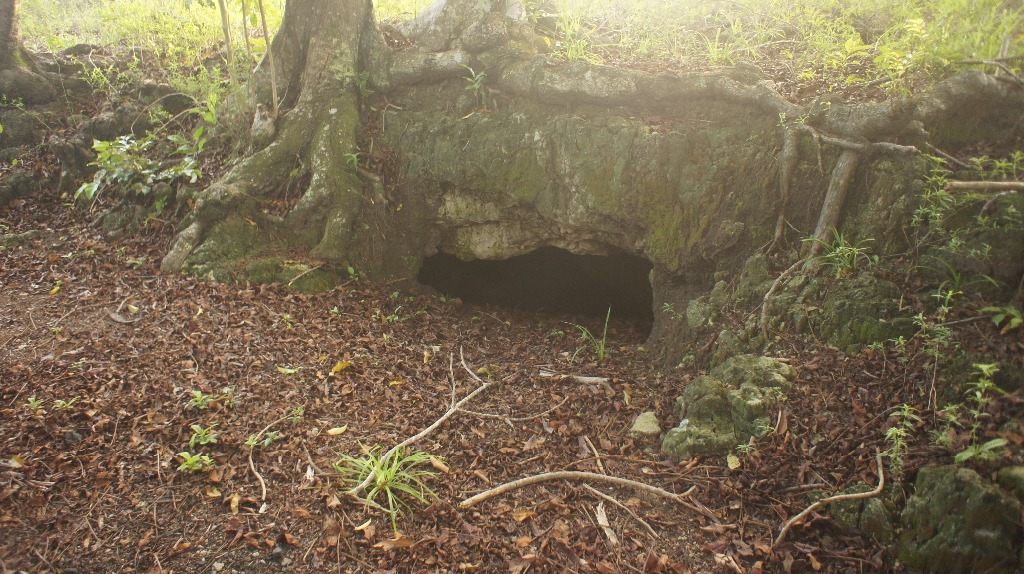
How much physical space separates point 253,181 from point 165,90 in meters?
2.63

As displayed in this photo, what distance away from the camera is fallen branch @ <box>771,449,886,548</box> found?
2.83 m

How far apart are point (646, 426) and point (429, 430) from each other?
59.6 inches

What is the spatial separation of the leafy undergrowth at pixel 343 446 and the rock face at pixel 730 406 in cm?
10

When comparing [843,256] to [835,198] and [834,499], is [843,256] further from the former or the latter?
[834,499]

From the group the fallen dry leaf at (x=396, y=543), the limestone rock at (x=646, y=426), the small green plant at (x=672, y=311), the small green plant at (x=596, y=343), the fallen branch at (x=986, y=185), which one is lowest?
the small green plant at (x=596, y=343)

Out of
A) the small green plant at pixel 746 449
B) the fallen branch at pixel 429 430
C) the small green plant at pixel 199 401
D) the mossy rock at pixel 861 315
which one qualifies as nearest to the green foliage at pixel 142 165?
the small green plant at pixel 199 401

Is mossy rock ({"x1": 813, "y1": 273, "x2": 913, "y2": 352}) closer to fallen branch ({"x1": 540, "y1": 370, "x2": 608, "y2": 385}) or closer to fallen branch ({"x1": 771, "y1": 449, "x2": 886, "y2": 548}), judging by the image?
fallen branch ({"x1": 771, "y1": 449, "x2": 886, "y2": 548})

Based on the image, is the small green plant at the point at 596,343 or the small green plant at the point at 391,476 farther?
the small green plant at the point at 596,343

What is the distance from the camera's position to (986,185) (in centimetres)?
326

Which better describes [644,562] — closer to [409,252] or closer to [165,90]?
[409,252]

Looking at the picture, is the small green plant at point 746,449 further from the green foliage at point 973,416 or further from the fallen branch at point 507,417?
the fallen branch at point 507,417

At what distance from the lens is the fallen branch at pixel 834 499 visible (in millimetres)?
2830

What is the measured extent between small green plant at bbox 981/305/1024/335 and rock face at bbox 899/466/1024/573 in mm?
888

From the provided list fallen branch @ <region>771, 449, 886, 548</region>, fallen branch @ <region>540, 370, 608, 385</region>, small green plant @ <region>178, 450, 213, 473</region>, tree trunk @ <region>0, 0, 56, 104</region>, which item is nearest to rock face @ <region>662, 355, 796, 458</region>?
fallen branch @ <region>771, 449, 886, 548</region>
